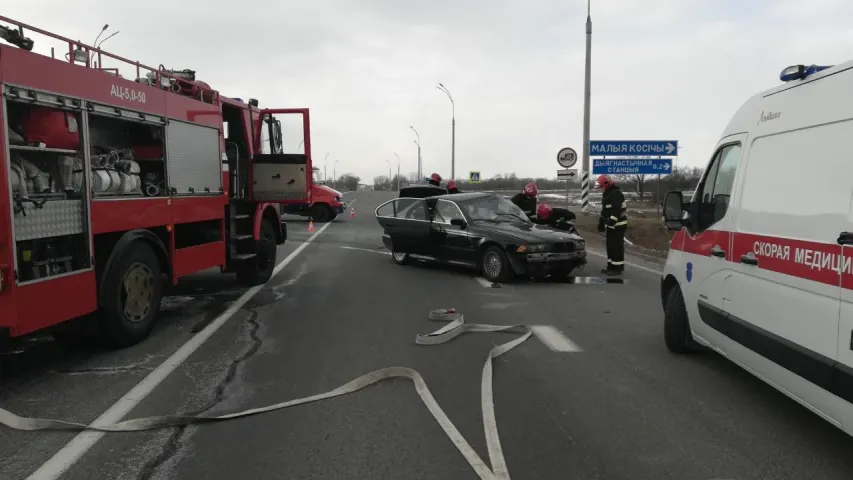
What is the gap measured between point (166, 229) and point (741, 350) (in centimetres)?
580

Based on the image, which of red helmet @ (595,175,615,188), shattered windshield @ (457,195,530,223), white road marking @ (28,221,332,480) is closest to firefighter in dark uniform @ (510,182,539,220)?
shattered windshield @ (457,195,530,223)

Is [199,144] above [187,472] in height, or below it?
above

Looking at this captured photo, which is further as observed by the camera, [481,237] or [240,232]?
[481,237]

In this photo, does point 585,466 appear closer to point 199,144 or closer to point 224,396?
point 224,396

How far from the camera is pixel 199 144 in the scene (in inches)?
324

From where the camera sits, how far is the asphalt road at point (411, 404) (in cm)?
376

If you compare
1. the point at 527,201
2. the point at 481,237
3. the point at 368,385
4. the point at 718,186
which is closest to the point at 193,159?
the point at 368,385

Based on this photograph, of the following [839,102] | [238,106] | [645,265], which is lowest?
[645,265]

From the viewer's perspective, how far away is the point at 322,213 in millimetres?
28516

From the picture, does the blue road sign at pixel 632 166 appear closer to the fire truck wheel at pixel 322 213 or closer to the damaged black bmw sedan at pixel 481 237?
the fire truck wheel at pixel 322 213

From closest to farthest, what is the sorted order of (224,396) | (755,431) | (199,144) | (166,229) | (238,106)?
(755,431)
(224,396)
(166,229)
(199,144)
(238,106)

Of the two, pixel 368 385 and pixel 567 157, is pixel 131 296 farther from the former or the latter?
pixel 567 157

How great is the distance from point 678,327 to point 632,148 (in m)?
18.6

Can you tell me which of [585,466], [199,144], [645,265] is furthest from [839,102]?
[645,265]
